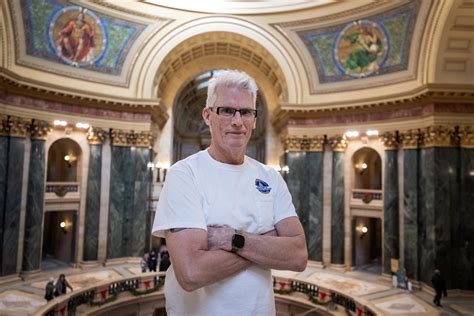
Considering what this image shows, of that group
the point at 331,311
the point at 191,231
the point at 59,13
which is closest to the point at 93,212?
the point at 59,13

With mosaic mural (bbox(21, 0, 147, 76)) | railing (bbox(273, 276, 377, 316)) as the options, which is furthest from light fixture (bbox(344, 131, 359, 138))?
mosaic mural (bbox(21, 0, 147, 76))

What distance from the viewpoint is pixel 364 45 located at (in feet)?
64.3

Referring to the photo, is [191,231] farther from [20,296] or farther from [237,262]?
[20,296]

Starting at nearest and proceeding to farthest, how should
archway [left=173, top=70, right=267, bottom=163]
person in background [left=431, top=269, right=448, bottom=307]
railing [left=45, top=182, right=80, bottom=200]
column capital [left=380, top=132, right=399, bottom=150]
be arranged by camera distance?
1. person in background [left=431, top=269, right=448, bottom=307]
2. column capital [left=380, top=132, right=399, bottom=150]
3. railing [left=45, top=182, right=80, bottom=200]
4. archway [left=173, top=70, right=267, bottom=163]

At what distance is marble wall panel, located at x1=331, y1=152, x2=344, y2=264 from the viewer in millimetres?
20528

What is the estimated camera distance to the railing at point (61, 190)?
63.2ft

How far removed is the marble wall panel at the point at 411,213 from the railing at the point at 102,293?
1126cm

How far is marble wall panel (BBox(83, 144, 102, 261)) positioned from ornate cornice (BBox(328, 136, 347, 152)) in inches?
499

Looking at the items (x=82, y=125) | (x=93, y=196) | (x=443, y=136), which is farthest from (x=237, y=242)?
(x=93, y=196)

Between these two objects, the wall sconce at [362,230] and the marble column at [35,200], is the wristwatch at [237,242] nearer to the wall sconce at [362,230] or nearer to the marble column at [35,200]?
the marble column at [35,200]

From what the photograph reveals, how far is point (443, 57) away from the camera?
53.7ft

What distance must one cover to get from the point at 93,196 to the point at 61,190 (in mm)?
1572

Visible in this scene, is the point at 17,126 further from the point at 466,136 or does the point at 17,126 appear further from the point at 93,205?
the point at 466,136

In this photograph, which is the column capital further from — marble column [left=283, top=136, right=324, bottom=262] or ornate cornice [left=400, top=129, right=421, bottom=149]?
marble column [left=283, top=136, right=324, bottom=262]
